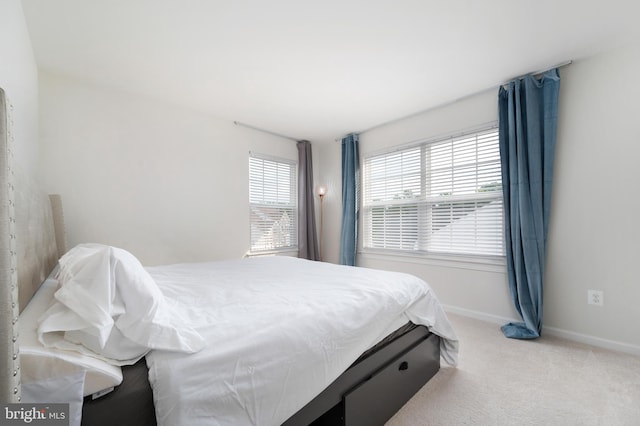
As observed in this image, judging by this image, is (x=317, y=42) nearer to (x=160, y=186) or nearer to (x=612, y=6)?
(x=612, y=6)

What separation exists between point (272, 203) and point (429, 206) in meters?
2.24

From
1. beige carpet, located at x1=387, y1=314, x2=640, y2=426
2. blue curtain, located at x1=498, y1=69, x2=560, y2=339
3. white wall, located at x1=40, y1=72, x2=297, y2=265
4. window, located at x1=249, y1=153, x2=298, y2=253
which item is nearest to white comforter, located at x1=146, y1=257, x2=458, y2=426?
beige carpet, located at x1=387, y1=314, x2=640, y2=426

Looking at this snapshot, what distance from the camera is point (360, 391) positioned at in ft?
4.10

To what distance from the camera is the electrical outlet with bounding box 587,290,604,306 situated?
2.25 metres

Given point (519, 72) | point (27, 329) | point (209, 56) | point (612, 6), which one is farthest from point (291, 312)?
point (519, 72)

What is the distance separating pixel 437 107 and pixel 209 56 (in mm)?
2544

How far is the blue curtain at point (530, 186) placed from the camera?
2416 mm

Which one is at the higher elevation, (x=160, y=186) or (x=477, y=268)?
(x=160, y=186)

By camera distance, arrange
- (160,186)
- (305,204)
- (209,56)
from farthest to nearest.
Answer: (305,204) → (160,186) → (209,56)

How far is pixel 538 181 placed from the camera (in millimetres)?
2445

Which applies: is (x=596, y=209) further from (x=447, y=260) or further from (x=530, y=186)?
(x=447, y=260)

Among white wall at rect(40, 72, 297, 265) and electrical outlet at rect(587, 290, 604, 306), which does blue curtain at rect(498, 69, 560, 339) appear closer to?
electrical outlet at rect(587, 290, 604, 306)

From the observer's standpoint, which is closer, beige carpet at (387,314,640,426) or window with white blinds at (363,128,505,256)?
beige carpet at (387,314,640,426)

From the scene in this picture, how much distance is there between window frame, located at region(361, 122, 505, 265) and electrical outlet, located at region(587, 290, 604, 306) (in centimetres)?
67
